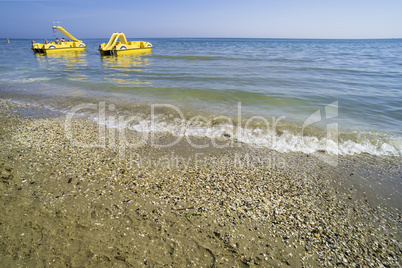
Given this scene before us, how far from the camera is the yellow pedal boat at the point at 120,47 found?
2936 cm

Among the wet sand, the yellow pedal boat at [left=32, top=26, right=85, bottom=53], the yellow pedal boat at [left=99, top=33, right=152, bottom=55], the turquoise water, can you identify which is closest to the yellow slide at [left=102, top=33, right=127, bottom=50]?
the yellow pedal boat at [left=99, top=33, right=152, bottom=55]

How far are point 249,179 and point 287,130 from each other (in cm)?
345

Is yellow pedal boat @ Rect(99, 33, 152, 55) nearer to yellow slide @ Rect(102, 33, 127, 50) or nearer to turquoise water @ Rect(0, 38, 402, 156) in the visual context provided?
yellow slide @ Rect(102, 33, 127, 50)

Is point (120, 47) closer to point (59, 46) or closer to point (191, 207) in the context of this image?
point (59, 46)

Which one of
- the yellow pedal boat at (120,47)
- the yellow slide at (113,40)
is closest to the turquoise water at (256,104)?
the yellow pedal boat at (120,47)

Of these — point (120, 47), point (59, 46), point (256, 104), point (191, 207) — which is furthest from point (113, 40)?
point (191, 207)

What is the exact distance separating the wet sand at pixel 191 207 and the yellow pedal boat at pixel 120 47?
27331 mm

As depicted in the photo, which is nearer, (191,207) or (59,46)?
(191,207)

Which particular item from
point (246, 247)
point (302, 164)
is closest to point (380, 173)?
point (302, 164)

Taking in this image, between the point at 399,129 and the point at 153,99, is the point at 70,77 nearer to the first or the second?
the point at 153,99

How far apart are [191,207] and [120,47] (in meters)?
31.4

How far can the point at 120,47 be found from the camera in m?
29.7

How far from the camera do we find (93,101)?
9.97m

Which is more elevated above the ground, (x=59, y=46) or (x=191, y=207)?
(x=59, y=46)
